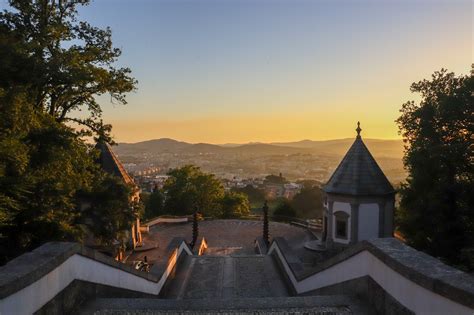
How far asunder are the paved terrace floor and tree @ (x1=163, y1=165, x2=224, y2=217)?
16.8ft

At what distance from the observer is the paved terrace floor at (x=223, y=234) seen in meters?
26.1

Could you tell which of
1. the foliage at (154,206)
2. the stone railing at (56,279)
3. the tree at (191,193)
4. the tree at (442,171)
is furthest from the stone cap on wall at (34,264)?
the foliage at (154,206)

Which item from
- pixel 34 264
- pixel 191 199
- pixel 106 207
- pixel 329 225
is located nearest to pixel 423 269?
pixel 34 264

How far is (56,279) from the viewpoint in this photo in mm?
5102

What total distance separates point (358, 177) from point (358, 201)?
4.60 ft

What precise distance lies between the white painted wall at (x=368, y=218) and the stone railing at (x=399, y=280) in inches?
576

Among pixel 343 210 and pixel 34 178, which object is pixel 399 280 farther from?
pixel 343 210

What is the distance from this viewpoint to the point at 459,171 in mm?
19656

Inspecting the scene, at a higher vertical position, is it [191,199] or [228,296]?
[228,296]

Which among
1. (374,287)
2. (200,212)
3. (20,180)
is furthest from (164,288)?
(200,212)

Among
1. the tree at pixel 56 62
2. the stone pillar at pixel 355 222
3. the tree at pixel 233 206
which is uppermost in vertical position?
the tree at pixel 56 62

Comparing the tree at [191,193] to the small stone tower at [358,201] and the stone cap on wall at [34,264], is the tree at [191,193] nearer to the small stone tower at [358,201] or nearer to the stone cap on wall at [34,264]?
the small stone tower at [358,201]

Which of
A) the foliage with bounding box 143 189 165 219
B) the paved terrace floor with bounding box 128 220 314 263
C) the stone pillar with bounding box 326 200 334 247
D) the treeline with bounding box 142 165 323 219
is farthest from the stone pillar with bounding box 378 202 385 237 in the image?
the foliage with bounding box 143 189 165 219

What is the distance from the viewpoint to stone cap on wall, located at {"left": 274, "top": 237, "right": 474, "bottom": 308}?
155 inches
